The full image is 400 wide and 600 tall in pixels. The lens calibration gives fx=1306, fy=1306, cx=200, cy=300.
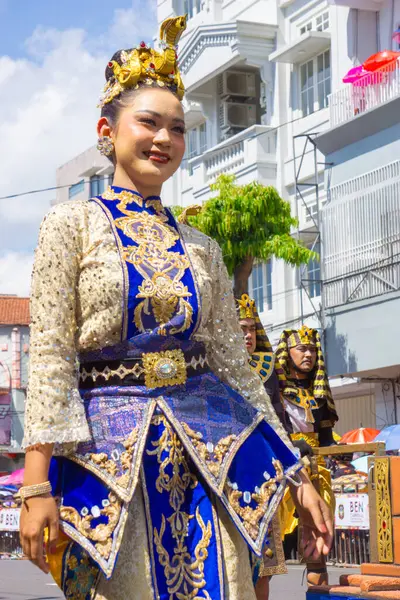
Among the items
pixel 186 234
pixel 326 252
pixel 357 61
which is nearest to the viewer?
pixel 186 234

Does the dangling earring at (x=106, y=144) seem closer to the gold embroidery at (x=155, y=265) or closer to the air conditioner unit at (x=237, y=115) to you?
the gold embroidery at (x=155, y=265)

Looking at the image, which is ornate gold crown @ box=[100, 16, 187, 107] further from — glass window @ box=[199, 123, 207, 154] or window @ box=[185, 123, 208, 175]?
glass window @ box=[199, 123, 207, 154]

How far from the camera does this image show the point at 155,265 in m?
4.00

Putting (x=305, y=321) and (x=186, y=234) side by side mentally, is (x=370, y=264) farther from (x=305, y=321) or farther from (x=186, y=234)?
(x=186, y=234)

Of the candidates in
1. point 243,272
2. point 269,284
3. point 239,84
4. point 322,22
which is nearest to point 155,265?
point 243,272

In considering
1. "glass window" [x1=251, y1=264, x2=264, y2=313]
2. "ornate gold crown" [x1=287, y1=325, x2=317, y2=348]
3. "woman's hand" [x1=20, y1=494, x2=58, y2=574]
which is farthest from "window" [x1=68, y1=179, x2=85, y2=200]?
"woman's hand" [x1=20, y1=494, x2=58, y2=574]

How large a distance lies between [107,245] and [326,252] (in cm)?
2260

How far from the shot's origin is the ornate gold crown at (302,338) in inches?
403

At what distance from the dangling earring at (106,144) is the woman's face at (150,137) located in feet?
0.14

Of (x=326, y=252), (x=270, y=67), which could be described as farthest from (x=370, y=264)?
(x=270, y=67)

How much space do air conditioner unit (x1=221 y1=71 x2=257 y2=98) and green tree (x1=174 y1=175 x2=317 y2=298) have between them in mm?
9628

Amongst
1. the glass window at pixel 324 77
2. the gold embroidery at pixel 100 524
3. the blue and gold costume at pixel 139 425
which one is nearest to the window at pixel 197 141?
the glass window at pixel 324 77

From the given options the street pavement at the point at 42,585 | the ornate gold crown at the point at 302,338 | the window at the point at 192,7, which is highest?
the window at the point at 192,7

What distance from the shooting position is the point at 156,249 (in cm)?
407
